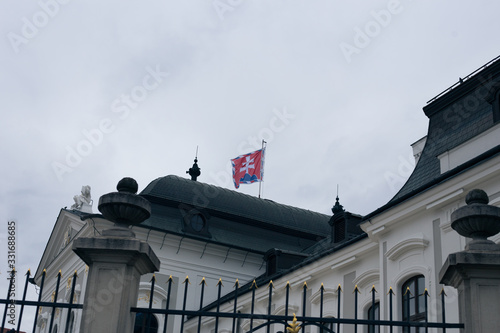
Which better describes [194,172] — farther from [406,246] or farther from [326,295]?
[406,246]

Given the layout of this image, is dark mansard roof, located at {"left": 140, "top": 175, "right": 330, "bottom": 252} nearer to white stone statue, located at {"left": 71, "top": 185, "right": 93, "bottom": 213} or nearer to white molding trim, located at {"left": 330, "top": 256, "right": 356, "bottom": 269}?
white stone statue, located at {"left": 71, "top": 185, "right": 93, "bottom": 213}

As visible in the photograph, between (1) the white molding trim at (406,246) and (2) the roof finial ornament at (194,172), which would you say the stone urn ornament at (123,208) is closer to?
(1) the white molding trim at (406,246)

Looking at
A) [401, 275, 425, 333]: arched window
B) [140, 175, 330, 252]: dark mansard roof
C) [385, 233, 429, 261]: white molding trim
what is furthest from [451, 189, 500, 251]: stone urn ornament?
[140, 175, 330, 252]: dark mansard roof

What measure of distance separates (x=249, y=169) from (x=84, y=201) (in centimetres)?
852

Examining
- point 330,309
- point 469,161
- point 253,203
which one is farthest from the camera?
point 253,203

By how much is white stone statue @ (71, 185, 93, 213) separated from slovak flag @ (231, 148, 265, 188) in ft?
24.8

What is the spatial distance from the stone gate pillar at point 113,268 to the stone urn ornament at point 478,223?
2.60m

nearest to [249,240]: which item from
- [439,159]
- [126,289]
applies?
[439,159]

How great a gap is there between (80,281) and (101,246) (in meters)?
21.4

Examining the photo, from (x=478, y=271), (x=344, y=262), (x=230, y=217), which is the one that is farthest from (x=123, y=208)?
(x=230, y=217)

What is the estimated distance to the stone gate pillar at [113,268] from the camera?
17.3 feet

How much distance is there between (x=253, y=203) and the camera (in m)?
30.8

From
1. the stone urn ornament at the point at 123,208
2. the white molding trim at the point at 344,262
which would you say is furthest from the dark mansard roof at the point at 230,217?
the stone urn ornament at the point at 123,208

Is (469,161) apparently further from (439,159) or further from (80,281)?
(80,281)
